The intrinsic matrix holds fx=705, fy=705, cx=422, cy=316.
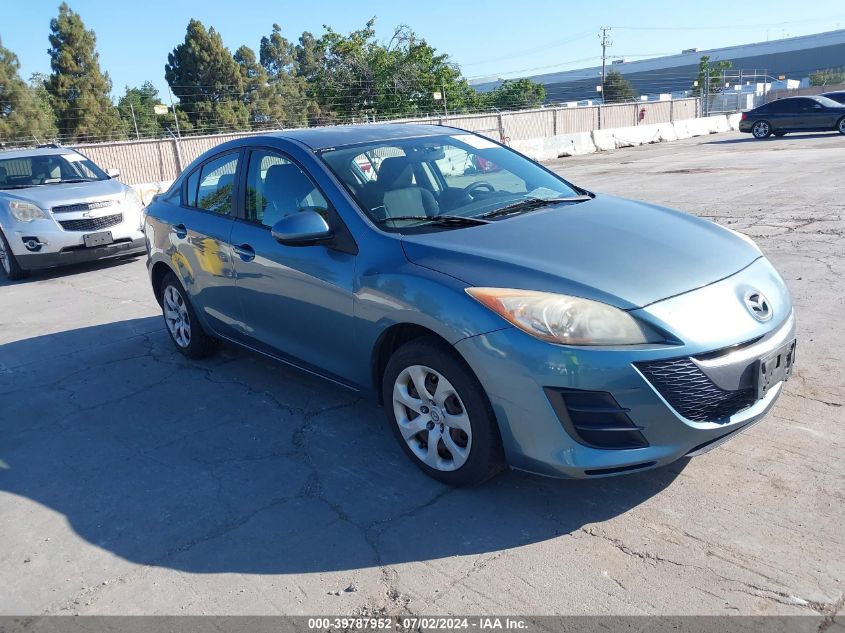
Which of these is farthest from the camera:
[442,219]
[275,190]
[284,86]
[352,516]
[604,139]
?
[284,86]

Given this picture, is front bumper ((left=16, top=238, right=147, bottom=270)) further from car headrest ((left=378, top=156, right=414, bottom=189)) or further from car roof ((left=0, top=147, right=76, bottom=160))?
car headrest ((left=378, top=156, right=414, bottom=189))

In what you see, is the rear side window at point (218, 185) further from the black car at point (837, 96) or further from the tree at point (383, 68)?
the tree at point (383, 68)

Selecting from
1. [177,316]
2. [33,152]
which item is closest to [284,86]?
[33,152]

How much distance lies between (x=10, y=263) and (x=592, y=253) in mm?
8871

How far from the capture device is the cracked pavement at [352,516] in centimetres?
269

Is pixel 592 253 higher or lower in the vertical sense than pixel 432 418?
higher

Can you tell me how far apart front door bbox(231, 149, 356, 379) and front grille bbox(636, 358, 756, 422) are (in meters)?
1.62

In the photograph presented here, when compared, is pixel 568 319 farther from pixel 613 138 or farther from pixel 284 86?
pixel 284 86

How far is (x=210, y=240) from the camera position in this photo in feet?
15.9

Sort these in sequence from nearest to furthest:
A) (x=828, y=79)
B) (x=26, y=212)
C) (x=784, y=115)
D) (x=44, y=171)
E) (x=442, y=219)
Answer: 1. (x=442, y=219)
2. (x=26, y=212)
3. (x=44, y=171)
4. (x=784, y=115)
5. (x=828, y=79)

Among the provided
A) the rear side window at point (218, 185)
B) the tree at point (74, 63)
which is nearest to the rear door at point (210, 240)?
the rear side window at point (218, 185)

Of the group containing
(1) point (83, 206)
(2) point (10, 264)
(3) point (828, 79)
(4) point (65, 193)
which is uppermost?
(3) point (828, 79)

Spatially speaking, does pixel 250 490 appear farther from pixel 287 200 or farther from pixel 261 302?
pixel 287 200

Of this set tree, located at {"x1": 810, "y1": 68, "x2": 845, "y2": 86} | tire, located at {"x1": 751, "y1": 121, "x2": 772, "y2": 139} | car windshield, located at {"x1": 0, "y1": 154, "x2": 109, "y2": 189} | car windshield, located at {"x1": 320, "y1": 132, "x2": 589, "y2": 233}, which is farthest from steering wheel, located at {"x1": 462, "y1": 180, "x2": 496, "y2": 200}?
tree, located at {"x1": 810, "y1": 68, "x2": 845, "y2": 86}
